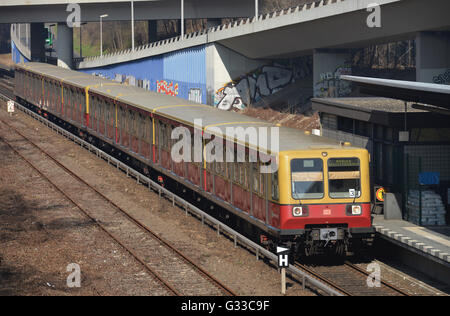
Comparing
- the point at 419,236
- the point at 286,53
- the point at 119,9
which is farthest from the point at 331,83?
the point at 419,236

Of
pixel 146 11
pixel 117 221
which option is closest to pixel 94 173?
pixel 117 221

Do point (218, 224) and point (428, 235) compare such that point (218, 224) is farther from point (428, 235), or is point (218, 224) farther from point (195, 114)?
point (428, 235)

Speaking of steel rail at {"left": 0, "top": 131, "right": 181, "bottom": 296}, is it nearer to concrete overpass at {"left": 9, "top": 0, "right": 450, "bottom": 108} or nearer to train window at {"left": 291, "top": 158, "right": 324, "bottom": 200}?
train window at {"left": 291, "top": 158, "right": 324, "bottom": 200}

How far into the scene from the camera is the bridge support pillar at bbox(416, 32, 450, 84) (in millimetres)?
39125

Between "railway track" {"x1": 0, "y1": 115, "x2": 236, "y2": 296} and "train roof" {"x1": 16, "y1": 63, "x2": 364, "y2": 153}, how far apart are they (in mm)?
3327

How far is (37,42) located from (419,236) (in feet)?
241

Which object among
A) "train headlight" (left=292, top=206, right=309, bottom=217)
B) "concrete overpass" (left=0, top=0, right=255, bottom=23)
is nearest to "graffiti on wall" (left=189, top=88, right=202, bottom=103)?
"concrete overpass" (left=0, top=0, right=255, bottom=23)

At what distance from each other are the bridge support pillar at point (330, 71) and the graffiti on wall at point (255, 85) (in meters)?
7.68

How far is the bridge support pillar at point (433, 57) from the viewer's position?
39125 mm

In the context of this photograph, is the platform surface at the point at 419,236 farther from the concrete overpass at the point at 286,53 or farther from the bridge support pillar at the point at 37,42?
the bridge support pillar at the point at 37,42

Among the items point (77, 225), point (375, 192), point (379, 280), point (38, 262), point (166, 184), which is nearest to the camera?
point (379, 280)
